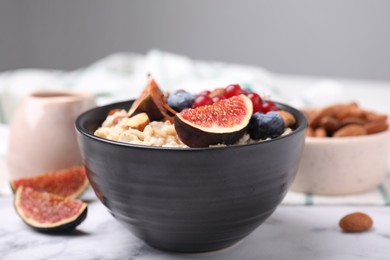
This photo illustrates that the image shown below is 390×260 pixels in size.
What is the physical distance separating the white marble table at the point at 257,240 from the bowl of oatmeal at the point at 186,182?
0.23 feet

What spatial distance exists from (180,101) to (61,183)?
520mm

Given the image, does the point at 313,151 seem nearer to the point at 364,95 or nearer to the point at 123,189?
the point at 123,189

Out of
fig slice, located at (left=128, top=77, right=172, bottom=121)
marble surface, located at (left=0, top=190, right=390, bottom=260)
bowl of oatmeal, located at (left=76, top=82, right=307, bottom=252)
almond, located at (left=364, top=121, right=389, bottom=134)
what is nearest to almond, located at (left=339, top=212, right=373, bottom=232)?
marble surface, located at (left=0, top=190, right=390, bottom=260)

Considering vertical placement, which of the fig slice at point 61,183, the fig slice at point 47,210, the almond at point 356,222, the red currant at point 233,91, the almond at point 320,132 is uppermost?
the red currant at point 233,91

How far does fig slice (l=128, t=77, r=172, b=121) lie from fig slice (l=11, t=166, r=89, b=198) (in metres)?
0.44

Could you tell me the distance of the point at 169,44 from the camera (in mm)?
5211

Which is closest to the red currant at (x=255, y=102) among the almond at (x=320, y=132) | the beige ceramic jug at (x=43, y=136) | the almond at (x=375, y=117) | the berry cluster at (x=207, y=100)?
the berry cluster at (x=207, y=100)

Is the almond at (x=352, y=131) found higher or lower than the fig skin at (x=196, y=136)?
lower

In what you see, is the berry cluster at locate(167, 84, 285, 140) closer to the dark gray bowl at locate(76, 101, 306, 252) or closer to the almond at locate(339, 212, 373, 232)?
the dark gray bowl at locate(76, 101, 306, 252)

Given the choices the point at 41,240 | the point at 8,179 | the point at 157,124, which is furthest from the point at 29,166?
the point at 157,124

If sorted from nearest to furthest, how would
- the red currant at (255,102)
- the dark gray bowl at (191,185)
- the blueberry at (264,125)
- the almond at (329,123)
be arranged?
the dark gray bowl at (191,185)
the blueberry at (264,125)
the red currant at (255,102)
the almond at (329,123)

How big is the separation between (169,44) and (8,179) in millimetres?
3514

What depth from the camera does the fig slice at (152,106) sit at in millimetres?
1326

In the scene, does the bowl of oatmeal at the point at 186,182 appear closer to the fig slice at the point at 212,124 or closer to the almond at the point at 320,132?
the fig slice at the point at 212,124
